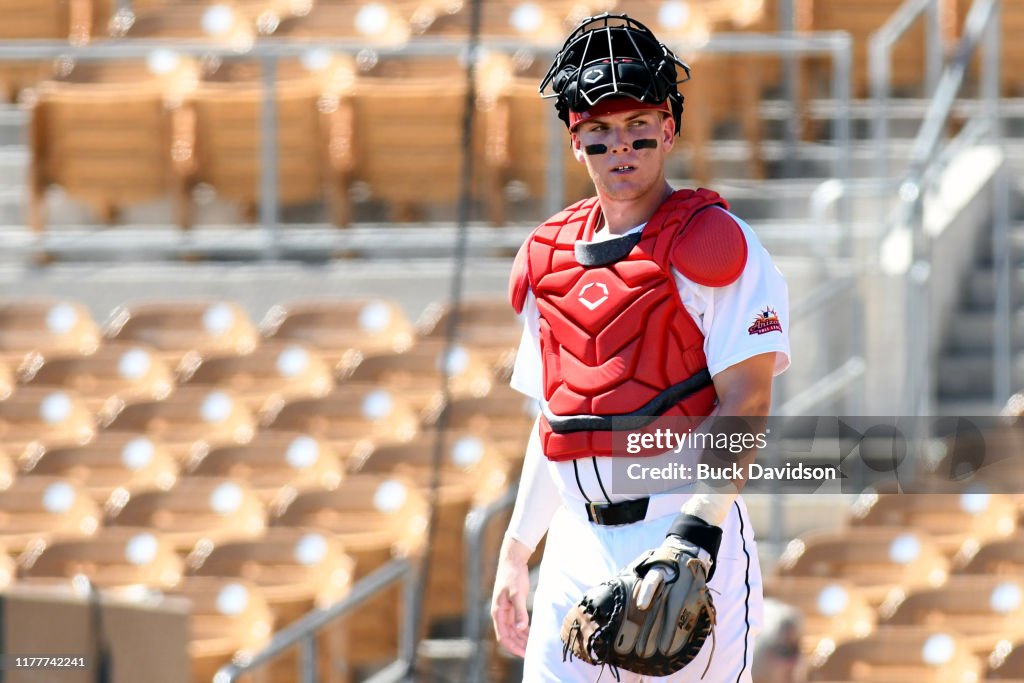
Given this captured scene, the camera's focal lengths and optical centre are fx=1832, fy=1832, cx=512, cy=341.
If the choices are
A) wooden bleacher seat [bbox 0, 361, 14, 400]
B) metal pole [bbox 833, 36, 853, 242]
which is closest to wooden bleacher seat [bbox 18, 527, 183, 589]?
wooden bleacher seat [bbox 0, 361, 14, 400]

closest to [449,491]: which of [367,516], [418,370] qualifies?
[367,516]

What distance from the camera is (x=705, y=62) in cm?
732

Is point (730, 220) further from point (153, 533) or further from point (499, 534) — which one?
point (153, 533)

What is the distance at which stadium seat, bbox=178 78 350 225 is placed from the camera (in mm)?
7680

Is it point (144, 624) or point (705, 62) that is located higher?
point (705, 62)

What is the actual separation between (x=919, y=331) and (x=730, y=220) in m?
4.10

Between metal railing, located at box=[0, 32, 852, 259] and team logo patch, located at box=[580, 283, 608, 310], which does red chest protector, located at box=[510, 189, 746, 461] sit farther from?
metal railing, located at box=[0, 32, 852, 259]

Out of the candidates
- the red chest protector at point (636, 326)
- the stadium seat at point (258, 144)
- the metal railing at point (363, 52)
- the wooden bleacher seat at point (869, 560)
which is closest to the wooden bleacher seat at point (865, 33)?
the metal railing at point (363, 52)

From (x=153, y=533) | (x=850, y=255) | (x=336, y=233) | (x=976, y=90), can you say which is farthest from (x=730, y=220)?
(x=976, y=90)

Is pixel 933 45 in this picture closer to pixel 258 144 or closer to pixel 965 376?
pixel 965 376

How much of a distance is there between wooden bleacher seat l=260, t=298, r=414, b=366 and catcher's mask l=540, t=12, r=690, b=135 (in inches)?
173

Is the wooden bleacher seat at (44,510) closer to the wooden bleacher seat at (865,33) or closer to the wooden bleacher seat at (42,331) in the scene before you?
the wooden bleacher seat at (42,331)

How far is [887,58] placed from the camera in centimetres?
746

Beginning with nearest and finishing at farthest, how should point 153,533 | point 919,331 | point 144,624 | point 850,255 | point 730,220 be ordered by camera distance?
1. point 730,220
2. point 144,624
3. point 153,533
4. point 919,331
5. point 850,255
